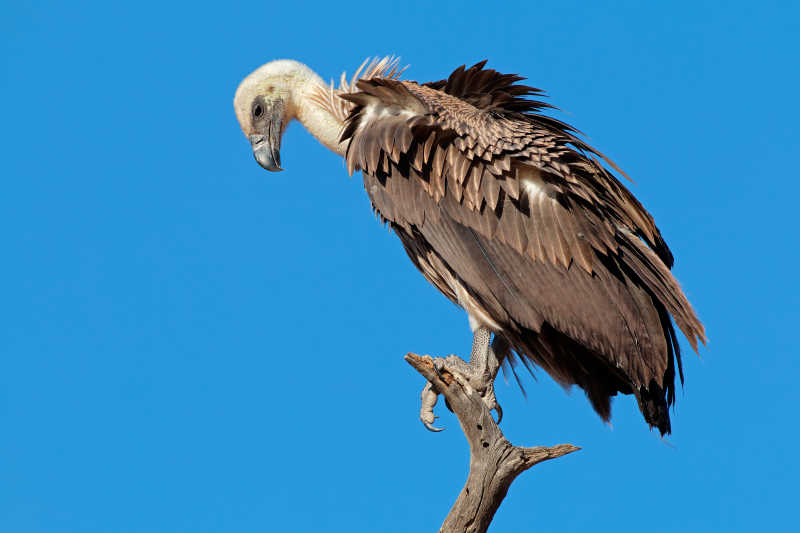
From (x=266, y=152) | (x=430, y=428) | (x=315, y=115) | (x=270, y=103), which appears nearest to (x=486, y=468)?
(x=430, y=428)

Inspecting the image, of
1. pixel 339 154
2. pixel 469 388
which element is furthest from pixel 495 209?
pixel 339 154

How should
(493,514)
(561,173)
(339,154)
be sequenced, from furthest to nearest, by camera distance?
(339,154)
(561,173)
(493,514)

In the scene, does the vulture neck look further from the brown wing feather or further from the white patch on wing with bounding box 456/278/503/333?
the white patch on wing with bounding box 456/278/503/333

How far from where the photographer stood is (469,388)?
6238 mm

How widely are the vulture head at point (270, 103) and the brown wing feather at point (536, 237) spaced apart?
143cm

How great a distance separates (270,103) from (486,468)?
3.54 meters

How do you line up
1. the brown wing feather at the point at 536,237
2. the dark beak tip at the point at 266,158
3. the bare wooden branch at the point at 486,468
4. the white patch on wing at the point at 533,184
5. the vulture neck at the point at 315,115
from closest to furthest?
the bare wooden branch at the point at 486,468 < the brown wing feather at the point at 536,237 < the white patch on wing at the point at 533,184 < the vulture neck at the point at 315,115 < the dark beak tip at the point at 266,158

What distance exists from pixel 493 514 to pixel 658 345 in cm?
141

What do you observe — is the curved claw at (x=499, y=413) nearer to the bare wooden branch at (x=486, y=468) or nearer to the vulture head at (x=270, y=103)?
the bare wooden branch at (x=486, y=468)

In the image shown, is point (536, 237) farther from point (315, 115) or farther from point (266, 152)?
point (266, 152)

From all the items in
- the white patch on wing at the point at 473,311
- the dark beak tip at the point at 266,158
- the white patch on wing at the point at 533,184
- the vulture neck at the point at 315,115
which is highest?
the vulture neck at the point at 315,115

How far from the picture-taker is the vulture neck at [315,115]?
7.85m

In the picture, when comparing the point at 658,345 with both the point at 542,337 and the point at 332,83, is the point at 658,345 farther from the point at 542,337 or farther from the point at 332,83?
the point at 332,83

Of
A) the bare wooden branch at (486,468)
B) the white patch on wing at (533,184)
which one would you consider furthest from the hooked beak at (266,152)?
the bare wooden branch at (486,468)
